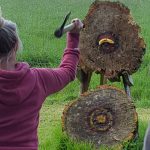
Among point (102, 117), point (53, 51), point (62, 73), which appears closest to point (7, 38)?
point (62, 73)

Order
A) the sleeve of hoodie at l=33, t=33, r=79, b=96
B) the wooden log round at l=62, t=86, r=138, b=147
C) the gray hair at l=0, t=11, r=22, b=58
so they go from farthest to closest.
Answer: the wooden log round at l=62, t=86, r=138, b=147 < the sleeve of hoodie at l=33, t=33, r=79, b=96 < the gray hair at l=0, t=11, r=22, b=58

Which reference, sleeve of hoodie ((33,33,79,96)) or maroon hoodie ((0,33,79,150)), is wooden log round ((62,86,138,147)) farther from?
maroon hoodie ((0,33,79,150))

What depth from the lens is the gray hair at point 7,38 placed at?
2.15m

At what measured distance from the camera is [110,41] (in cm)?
468

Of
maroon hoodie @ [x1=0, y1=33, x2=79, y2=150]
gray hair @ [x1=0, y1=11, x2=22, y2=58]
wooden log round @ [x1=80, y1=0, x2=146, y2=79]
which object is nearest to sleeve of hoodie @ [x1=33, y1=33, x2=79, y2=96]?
maroon hoodie @ [x1=0, y1=33, x2=79, y2=150]

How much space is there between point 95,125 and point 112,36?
84 cm

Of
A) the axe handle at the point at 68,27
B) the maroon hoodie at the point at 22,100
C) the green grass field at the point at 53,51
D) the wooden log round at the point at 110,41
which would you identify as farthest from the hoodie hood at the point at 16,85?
the wooden log round at the point at 110,41

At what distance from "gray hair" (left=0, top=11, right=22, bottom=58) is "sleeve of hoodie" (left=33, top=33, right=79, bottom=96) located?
205 millimetres

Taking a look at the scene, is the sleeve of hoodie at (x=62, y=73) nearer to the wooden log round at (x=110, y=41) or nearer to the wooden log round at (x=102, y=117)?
the wooden log round at (x=102, y=117)

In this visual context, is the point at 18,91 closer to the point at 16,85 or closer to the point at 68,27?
the point at 16,85

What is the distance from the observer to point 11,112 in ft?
7.37

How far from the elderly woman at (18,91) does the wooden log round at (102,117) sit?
84.9 inches

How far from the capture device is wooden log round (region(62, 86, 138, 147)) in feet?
14.7

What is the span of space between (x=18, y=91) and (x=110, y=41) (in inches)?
100
